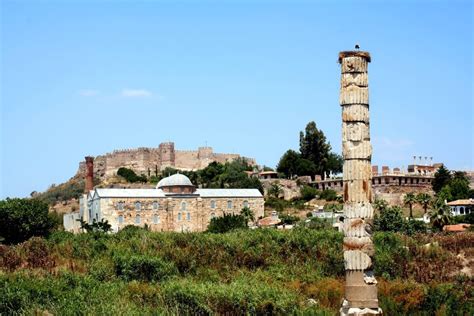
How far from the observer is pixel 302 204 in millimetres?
61344

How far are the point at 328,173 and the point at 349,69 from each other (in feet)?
194

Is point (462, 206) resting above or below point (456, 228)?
above

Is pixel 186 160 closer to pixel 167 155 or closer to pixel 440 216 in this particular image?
pixel 167 155

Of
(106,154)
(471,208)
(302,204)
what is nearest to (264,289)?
(471,208)

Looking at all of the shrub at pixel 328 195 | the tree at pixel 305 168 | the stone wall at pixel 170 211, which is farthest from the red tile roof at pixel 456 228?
the tree at pixel 305 168

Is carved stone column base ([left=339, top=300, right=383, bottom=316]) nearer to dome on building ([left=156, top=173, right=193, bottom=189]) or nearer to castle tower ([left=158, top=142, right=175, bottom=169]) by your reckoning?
dome on building ([left=156, top=173, right=193, bottom=189])

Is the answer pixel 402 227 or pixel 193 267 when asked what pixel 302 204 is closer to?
pixel 402 227

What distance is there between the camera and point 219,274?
88.6 feet

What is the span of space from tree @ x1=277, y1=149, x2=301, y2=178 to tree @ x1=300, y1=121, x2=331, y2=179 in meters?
0.95

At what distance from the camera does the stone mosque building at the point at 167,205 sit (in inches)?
2008

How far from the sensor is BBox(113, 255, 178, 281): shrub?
25.3 meters

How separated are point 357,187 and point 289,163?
194 feet

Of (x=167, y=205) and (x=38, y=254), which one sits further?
(x=167, y=205)

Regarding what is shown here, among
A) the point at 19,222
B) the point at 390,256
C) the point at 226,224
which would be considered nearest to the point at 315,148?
the point at 226,224
